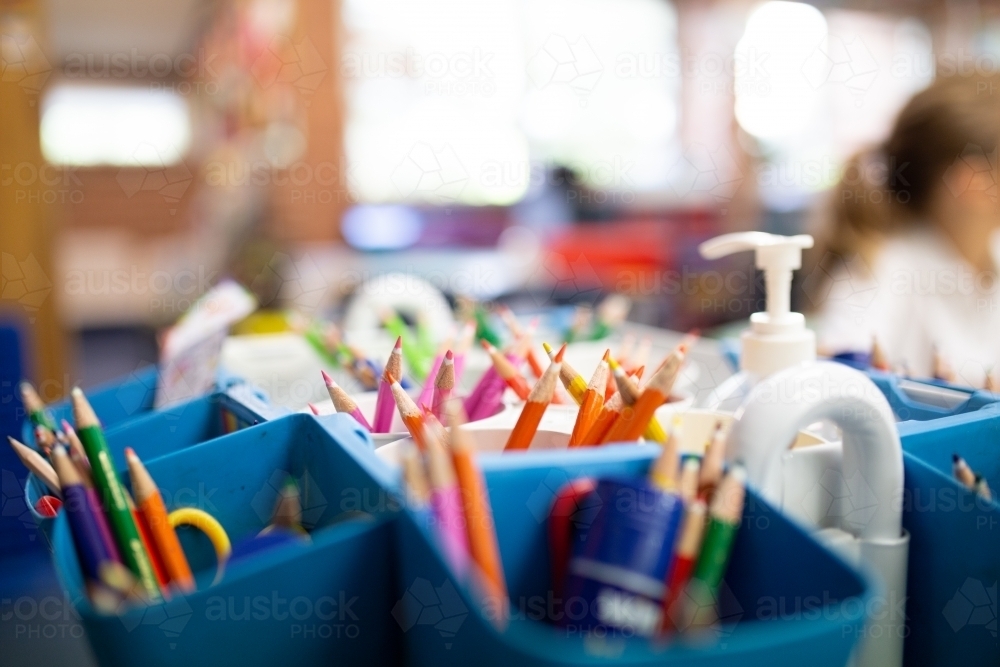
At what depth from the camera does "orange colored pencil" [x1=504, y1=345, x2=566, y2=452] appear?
0.41 meters

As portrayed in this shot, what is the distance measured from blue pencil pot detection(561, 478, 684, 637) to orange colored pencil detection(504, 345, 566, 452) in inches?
4.9

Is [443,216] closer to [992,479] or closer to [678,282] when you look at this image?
[678,282]

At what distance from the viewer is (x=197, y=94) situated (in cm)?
533

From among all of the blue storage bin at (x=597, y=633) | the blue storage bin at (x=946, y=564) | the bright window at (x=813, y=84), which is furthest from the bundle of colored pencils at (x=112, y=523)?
the bright window at (x=813, y=84)

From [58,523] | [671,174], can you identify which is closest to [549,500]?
[58,523]

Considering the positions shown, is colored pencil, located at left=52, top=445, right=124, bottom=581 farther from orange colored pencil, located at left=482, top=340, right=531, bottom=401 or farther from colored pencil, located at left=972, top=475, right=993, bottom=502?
colored pencil, located at left=972, top=475, right=993, bottom=502

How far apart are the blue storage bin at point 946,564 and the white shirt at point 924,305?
2.71ft

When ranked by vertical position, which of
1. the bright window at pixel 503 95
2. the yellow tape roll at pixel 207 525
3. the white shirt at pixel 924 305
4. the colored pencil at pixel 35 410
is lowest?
the white shirt at pixel 924 305

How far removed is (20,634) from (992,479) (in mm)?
706

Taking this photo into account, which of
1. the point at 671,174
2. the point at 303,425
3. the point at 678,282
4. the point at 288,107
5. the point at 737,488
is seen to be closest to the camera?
the point at 737,488

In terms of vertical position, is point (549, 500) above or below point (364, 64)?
below

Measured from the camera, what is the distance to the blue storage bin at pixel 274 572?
0.31m

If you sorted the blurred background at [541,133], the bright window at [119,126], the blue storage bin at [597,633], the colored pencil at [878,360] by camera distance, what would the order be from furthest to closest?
1. the bright window at [119,126]
2. the blurred background at [541,133]
3. the colored pencil at [878,360]
4. the blue storage bin at [597,633]

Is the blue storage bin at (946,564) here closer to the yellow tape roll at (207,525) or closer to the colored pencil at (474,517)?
the colored pencil at (474,517)
